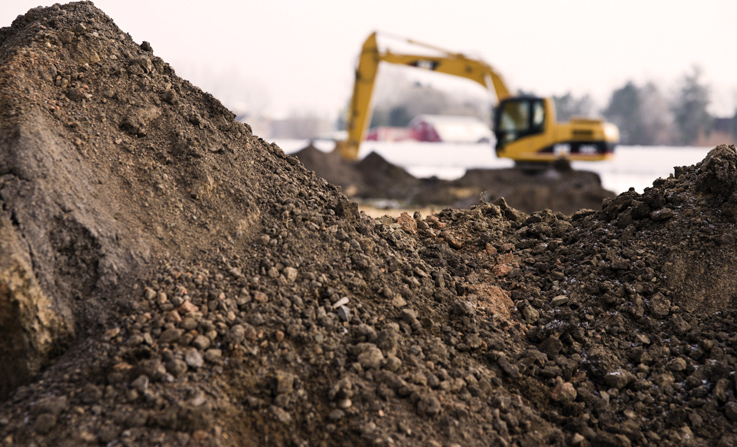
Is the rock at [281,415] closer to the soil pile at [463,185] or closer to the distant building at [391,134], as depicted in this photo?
the soil pile at [463,185]

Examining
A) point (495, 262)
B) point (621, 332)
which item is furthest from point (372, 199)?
point (621, 332)

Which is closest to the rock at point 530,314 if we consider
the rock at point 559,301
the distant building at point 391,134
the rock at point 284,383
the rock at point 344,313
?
the rock at point 559,301

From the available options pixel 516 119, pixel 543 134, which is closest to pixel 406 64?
pixel 516 119

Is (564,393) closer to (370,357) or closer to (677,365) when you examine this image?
(677,365)

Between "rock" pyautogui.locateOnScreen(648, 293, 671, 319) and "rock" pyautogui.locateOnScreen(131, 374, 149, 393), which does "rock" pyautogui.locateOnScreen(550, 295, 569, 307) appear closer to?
"rock" pyautogui.locateOnScreen(648, 293, 671, 319)

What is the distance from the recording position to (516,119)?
13.2 m

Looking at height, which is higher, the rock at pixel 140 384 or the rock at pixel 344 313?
the rock at pixel 344 313

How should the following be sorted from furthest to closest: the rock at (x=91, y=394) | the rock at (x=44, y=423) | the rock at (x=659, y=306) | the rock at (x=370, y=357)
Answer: the rock at (x=659, y=306) → the rock at (x=370, y=357) → the rock at (x=91, y=394) → the rock at (x=44, y=423)

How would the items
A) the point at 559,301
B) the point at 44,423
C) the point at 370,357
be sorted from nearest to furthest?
the point at 44,423 → the point at 370,357 → the point at 559,301

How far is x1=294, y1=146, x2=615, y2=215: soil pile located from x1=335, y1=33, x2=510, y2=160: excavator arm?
1589mm

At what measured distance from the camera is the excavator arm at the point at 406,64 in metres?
13.6

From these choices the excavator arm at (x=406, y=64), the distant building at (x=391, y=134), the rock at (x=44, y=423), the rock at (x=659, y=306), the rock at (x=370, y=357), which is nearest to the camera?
the rock at (x=44, y=423)

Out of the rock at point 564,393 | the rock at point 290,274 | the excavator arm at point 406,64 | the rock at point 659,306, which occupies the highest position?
the excavator arm at point 406,64

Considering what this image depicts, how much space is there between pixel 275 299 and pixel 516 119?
11.6 m
